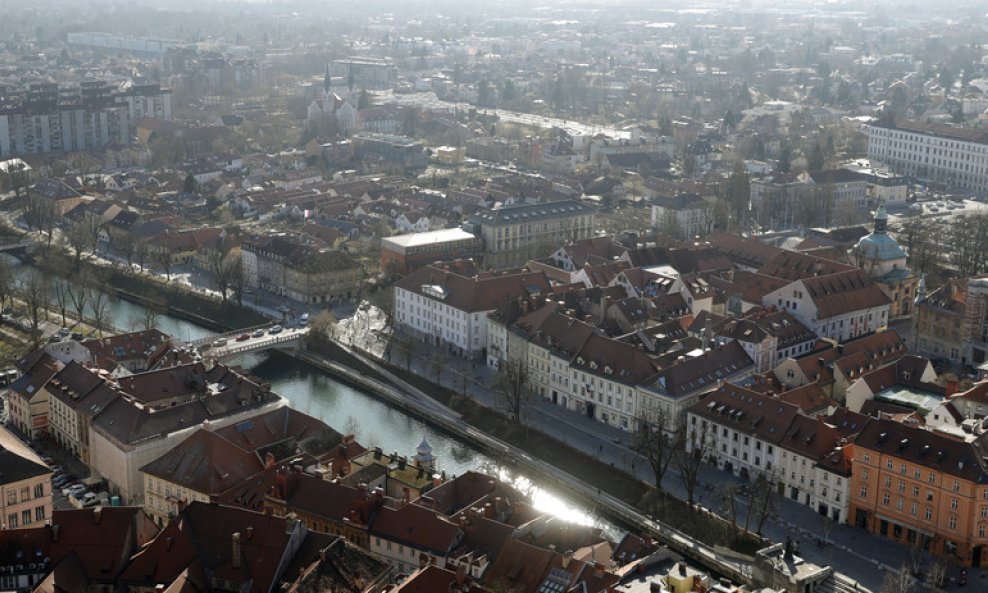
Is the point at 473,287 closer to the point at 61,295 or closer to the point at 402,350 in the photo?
the point at 402,350

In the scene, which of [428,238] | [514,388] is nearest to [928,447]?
[514,388]

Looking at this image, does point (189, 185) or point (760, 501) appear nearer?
point (760, 501)

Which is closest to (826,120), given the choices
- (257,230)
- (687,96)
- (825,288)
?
(687,96)

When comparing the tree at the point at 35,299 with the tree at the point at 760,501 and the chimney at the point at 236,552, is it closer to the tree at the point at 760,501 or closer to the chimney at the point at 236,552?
the chimney at the point at 236,552

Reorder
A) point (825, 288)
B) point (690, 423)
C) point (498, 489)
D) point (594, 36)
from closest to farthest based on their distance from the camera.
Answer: point (498, 489) < point (690, 423) < point (825, 288) < point (594, 36)

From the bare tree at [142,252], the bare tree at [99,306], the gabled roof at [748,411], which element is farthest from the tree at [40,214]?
the gabled roof at [748,411]

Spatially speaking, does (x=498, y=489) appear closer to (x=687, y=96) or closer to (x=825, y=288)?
(x=825, y=288)
